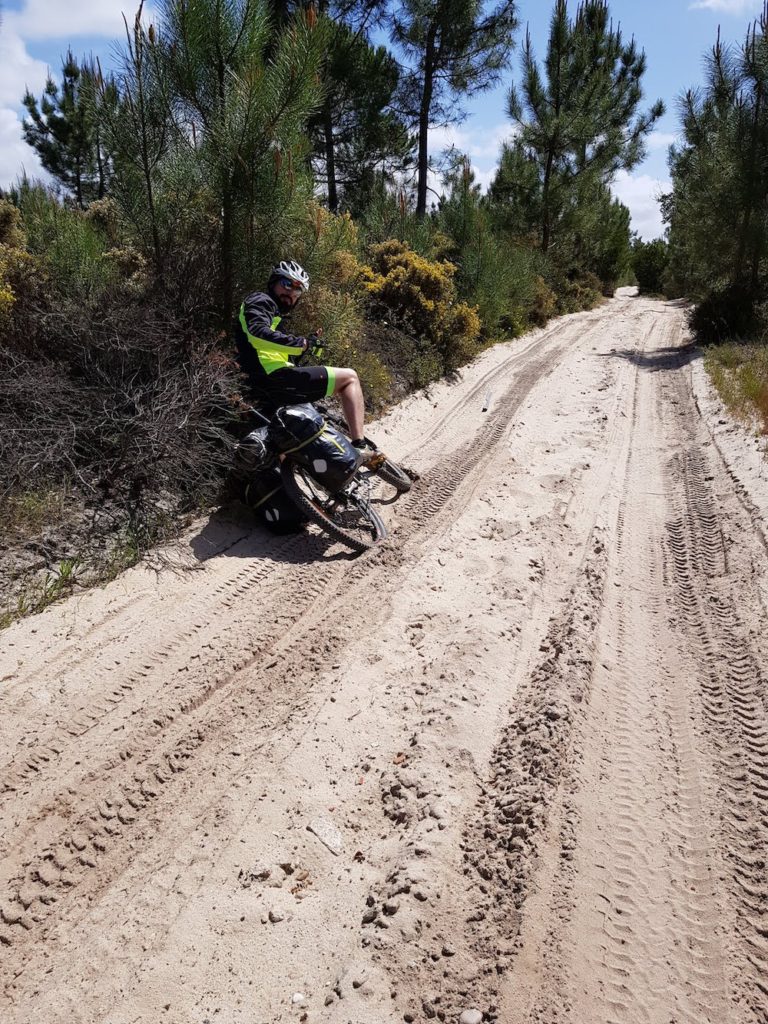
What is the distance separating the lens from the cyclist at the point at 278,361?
4.89 metres

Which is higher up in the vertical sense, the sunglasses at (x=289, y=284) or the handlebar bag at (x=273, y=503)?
the sunglasses at (x=289, y=284)

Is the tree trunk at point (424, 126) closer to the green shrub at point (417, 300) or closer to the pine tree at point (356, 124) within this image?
the pine tree at point (356, 124)

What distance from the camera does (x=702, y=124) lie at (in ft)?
53.3

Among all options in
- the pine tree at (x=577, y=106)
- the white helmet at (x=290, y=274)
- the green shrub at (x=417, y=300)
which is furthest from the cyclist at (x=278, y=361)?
the pine tree at (x=577, y=106)

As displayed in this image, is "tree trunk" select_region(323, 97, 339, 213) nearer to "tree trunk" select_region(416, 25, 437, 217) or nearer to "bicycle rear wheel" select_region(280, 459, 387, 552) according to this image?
"tree trunk" select_region(416, 25, 437, 217)

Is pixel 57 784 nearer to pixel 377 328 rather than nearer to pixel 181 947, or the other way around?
pixel 181 947

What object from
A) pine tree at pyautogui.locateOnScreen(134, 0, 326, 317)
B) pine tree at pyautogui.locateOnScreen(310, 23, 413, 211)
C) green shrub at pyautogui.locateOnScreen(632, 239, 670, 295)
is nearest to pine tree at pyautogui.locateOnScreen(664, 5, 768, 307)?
pine tree at pyautogui.locateOnScreen(310, 23, 413, 211)

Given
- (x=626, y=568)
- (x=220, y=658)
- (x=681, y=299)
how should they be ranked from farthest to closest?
(x=681, y=299) → (x=626, y=568) → (x=220, y=658)

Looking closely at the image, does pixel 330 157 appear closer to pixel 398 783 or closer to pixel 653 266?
pixel 398 783

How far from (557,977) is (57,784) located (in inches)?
77.8

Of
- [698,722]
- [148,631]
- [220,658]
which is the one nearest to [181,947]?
[220,658]

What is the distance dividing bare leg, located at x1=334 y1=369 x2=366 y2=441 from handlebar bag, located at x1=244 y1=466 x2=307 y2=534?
2.56 feet

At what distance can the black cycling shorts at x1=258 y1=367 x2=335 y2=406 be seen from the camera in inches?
193

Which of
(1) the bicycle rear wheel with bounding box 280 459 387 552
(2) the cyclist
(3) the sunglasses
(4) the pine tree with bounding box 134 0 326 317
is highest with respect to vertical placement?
(4) the pine tree with bounding box 134 0 326 317
